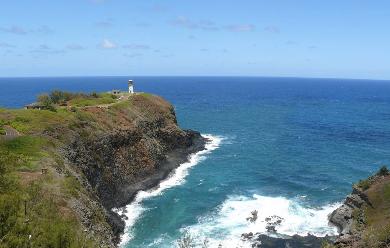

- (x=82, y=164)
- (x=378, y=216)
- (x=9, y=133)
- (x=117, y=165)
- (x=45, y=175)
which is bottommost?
(x=378, y=216)

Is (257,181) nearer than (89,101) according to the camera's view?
Yes

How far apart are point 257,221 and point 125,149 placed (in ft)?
96.5

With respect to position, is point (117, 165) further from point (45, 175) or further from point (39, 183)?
point (39, 183)

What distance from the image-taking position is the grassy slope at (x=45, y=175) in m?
27.6

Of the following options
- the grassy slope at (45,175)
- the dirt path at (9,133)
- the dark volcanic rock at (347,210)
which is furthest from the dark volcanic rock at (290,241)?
the dirt path at (9,133)

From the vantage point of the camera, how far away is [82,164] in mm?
64438

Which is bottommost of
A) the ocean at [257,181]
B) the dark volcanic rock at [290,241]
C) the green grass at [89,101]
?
the dark volcanic rock at [290,241]

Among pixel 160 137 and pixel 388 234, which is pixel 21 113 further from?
pixel 388 234

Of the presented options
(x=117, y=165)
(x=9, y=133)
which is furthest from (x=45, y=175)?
(x=117, y=165)

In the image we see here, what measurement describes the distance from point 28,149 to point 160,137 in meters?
40.2

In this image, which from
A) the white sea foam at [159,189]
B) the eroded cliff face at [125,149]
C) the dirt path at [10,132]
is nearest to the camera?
the white sea foam at [159,189]

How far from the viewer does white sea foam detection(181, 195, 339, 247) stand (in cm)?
5559

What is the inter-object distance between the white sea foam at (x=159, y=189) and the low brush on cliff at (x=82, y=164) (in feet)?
4.35

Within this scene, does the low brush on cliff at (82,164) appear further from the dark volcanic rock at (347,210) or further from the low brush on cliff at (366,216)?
the dark volcanic rock at (347,210)
